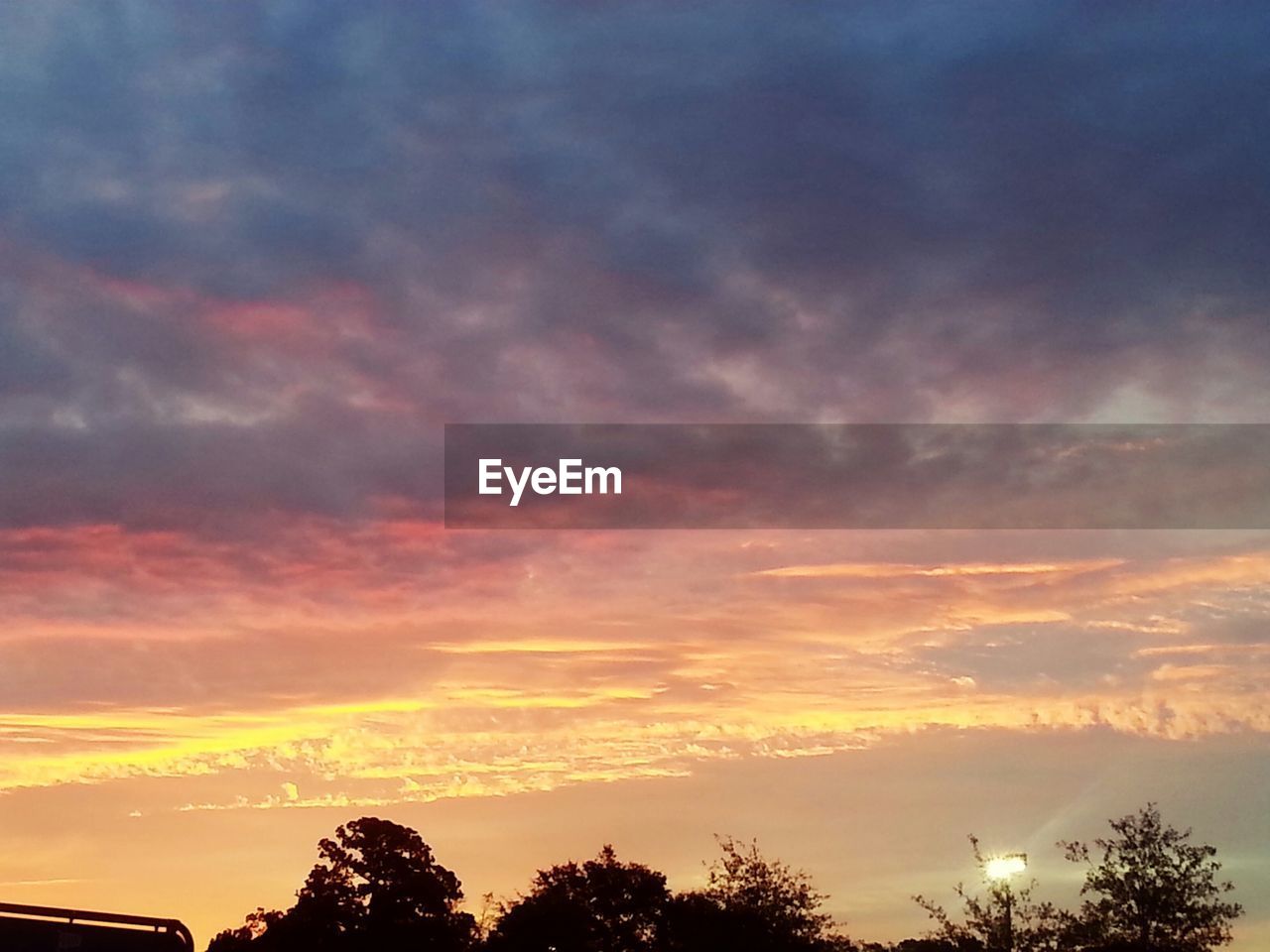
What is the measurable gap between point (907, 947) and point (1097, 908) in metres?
10.3

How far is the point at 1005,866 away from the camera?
237ft

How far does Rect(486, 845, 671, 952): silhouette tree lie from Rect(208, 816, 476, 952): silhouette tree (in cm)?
314

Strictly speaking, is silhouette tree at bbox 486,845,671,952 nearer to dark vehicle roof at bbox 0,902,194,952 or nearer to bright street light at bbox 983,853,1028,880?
bright street light at bbox 983,853,1028,880

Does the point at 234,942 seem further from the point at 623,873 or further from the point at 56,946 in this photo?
the point at 56,946

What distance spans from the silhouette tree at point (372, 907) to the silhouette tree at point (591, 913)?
3139 mm

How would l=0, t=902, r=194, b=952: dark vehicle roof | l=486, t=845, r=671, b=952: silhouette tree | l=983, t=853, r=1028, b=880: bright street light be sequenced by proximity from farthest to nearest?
l=486, t=845, r=671, b=952: silhouette tree
l=983, t=853, r=1028, b=880: bright street light
l=0, t=902, r=194, b=952: dark vehicle roof

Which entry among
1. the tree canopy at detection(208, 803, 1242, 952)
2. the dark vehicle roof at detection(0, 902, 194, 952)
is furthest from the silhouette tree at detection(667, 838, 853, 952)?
the dark vehicle roof at detection(0, 902, 194, 952)

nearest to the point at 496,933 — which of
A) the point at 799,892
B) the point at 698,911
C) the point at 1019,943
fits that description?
the point at 698,911

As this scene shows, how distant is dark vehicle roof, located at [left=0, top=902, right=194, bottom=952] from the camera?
3706cm

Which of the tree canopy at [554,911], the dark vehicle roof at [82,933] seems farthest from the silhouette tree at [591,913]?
the dark vehicle roof at [82,933]

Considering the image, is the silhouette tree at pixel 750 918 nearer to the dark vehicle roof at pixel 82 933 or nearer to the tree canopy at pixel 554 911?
the tree canopy at pixel 554 911

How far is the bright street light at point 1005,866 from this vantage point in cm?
7175

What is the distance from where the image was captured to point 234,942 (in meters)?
85.4

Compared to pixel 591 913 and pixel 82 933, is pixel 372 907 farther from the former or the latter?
pixel 82 933
